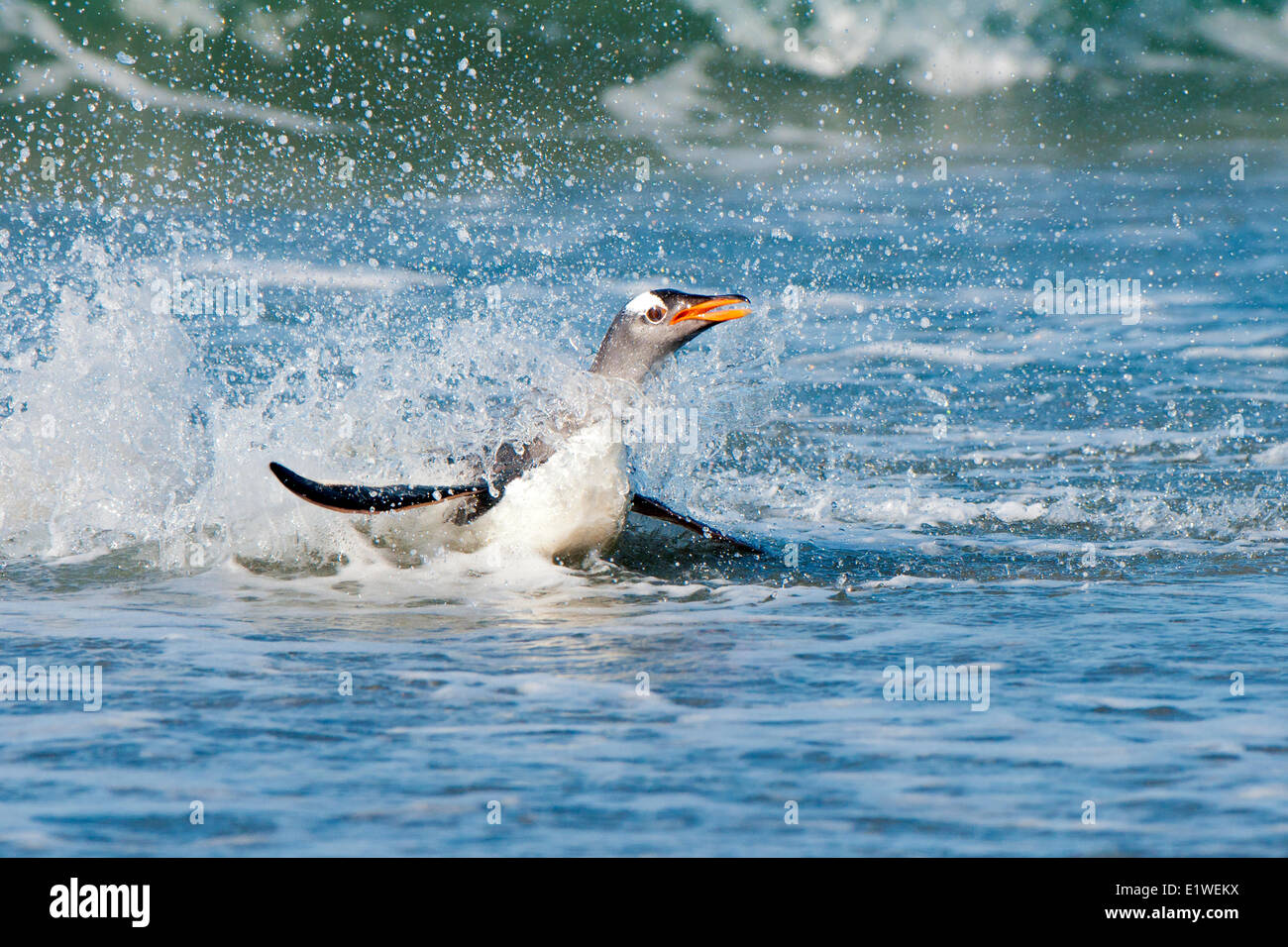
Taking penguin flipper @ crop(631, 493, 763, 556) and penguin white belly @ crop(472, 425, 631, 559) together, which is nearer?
penguin white belly @ crop(472, 425, 631, 559)

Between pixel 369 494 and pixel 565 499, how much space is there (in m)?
0.88

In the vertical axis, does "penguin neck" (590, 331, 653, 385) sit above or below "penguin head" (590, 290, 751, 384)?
below

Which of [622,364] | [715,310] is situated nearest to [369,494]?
[622,364]

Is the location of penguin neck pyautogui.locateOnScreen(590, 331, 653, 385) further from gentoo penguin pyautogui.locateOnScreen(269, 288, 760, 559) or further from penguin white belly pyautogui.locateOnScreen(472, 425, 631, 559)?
penguin white belly pyautogui.locateOnScreen(472, 425, 631, 559)

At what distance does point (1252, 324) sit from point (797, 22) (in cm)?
1231

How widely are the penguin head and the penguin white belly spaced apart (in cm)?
68

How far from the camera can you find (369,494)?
6.80 meters

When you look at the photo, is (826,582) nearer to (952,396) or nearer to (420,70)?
(952,396)

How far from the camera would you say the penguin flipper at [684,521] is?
7473mm

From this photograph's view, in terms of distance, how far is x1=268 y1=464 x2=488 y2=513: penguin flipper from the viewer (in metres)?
6.56

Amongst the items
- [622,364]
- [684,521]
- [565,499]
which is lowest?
[684,521]

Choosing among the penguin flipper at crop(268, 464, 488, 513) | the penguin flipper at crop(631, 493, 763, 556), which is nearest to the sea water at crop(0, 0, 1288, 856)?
the penguin flipper at crop(631, 493, 763, 556)

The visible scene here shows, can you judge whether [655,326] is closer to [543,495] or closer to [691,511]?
[543,495]
